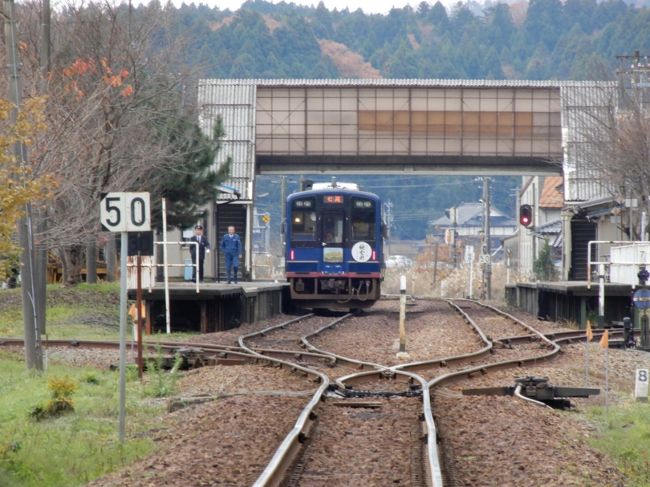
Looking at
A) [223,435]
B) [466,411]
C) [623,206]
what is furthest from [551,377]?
[623,206]

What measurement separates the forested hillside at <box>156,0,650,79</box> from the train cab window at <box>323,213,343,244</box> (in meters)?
68.9

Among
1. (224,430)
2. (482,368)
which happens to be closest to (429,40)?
(482,368)

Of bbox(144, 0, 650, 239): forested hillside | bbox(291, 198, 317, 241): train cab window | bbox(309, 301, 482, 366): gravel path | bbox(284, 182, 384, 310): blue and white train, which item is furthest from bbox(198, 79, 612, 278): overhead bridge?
bbox(144, 0, 650, 239): forested hillside

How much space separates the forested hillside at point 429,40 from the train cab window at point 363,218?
6888cm

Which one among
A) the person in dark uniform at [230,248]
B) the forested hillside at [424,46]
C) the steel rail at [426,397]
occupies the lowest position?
the steel rail at [426,397]

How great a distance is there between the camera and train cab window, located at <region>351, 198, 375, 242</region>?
2845 cm

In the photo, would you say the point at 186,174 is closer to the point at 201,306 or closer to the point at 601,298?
the point at 201,306

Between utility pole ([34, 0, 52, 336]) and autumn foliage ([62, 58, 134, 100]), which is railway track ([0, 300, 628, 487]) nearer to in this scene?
utility pole ([34, 0, 52, 336])

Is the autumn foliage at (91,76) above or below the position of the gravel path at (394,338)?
above

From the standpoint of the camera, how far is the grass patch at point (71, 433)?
8789 mm

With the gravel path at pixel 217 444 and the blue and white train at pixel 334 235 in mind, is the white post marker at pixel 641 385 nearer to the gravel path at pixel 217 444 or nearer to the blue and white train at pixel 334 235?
the gravel path at pixel 217 444

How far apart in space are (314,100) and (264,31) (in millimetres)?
88613

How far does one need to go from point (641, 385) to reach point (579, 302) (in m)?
13.2

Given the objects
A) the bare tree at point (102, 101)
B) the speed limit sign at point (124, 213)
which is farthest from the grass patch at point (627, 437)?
the bare tree at point (102, 101)
